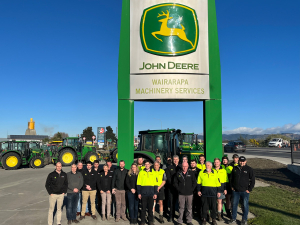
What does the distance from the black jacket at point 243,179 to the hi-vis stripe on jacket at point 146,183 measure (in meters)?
2.02

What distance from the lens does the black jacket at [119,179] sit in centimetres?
655

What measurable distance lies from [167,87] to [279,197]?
537 cm

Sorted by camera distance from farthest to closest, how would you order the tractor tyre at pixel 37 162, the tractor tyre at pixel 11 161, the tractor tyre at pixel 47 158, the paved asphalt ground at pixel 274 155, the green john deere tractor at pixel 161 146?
1. the tractor tyre at pixel 47 158
2. the paved asphalt ground at pixel 274 155
3. the tractor tyre at pixel 37 162
4. the tractor tyre at pixel 11 161
5. the green john deere tractor at pixel 161 146

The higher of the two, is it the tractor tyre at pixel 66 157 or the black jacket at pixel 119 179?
the black jacket at pixel 119 179

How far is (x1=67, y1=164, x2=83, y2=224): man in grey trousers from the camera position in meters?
6.21

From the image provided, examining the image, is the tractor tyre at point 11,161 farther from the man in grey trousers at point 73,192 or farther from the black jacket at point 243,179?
the black jacket at point 243,179

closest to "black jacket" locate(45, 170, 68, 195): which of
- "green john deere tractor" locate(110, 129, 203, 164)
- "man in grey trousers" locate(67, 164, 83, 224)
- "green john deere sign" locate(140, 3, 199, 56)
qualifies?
"man in grey trousers" locate(67, 164, 83, 224)

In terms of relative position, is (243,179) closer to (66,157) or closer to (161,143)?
(161,143)

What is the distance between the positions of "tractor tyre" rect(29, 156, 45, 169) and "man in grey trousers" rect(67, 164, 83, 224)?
13652 mm

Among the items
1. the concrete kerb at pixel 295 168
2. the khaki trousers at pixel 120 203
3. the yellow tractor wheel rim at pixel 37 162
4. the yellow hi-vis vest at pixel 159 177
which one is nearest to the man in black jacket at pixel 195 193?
the yellow hi-vis vest at pixel 159 177

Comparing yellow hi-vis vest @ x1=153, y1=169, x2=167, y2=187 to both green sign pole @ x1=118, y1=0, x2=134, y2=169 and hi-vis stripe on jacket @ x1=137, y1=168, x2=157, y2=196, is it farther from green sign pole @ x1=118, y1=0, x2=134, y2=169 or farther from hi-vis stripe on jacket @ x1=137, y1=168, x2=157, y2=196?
green sign pole @ x1=118, y1=0, x2=134, y2=169

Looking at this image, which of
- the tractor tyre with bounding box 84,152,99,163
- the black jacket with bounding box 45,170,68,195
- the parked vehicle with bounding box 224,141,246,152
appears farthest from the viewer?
the parked vehicle with bounding box 224,141,246,152

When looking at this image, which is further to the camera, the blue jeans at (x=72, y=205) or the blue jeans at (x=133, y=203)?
the blue jeans at (x=133, y=203)

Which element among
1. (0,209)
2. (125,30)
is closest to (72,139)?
(0,209)
